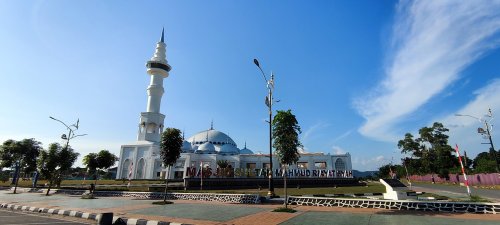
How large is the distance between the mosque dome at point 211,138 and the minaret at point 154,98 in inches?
1203

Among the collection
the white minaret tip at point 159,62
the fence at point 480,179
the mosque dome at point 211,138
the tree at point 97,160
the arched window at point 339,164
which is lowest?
the fence at point 480,179

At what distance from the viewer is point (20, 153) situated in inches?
1939

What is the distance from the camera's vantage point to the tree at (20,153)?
158 feet

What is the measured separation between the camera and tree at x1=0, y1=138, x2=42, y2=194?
158 ft

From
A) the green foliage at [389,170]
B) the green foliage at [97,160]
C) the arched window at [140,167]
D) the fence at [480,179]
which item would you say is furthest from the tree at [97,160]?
the green foliage at [389,170]

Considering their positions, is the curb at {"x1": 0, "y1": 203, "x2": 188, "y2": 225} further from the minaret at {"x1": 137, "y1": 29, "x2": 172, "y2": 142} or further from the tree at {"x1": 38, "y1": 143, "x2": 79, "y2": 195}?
the minaret at {"x1": 137, "y1": 29, "x2": 172, "y2": 142}

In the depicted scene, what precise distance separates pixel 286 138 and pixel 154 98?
71700 mm

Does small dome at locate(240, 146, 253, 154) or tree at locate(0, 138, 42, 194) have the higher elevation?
small dome at locate(240, 146, 253, 154)

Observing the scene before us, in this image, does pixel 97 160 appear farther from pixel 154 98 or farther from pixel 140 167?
pixel 140 167

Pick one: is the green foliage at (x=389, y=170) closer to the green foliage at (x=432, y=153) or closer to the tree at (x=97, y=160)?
the green foliage at (x=432, y=153)

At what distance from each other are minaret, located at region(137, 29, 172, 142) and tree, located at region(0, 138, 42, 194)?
3088cm

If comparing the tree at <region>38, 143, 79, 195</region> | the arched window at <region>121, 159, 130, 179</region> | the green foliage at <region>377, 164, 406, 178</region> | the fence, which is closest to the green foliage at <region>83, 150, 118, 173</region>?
the tree at <region>38, 143, 79, 195</region>

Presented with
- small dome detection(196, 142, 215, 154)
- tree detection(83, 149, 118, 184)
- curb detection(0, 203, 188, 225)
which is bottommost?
curb detection(0, 203, 188, 225)

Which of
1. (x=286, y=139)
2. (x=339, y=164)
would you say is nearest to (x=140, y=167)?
(x=339, y=164)
